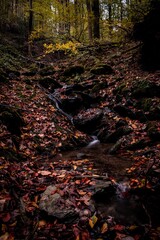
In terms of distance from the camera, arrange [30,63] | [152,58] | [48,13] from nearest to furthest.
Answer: [152,58], [30,63], [48,13]

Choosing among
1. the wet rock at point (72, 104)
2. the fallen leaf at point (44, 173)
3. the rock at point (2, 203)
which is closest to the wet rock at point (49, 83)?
the wet rock at point (72, 104)

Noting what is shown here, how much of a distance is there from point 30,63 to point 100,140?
34.6ft

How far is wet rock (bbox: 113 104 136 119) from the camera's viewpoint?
724 cm

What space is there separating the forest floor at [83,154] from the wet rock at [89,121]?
41mm

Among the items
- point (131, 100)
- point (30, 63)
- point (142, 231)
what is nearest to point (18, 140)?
point (142, 231)

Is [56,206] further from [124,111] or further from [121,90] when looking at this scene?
[121,90]

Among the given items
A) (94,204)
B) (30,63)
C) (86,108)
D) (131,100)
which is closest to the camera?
(94,204)

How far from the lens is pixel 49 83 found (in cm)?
1133

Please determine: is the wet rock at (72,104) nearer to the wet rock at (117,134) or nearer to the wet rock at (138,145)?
the wet rock at (117,134)

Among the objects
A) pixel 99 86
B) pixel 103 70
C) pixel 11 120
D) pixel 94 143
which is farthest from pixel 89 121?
pixel 103 70

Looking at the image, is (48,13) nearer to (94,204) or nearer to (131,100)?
(131,100)

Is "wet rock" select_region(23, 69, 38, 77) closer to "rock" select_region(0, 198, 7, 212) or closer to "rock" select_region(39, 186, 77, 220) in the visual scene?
"rock" select_region(39, 186, 77, 220)

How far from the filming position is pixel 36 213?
9.48 feet

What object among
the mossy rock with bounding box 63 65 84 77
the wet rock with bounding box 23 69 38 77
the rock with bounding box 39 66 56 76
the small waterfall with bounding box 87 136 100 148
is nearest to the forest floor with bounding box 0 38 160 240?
the small waterfall with bounding box 87 136 100 148
